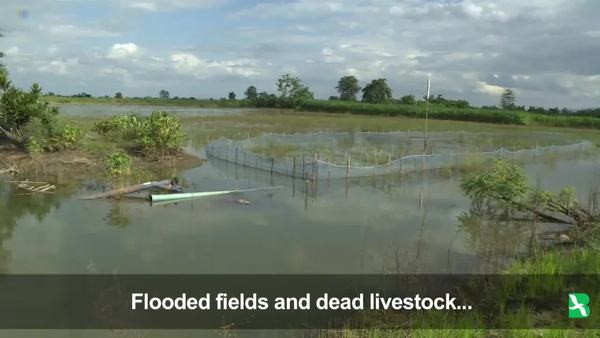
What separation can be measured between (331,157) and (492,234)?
32.7ft

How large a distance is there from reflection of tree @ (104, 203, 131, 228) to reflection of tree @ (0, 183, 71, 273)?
1.44 m

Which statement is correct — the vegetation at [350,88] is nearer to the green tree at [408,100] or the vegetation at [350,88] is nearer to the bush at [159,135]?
the green tree at [408,100]

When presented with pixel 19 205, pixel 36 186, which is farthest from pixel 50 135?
pixel 19 205

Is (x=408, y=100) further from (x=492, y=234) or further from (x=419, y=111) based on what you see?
(x=492, y=234)

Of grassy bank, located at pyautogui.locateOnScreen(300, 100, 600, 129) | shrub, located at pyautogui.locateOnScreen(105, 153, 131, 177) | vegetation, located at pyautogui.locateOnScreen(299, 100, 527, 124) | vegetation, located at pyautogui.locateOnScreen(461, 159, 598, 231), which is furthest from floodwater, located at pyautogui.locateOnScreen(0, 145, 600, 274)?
grassy bank, located at pyautogui.locateOnScreen(300, 100, 600, 129)

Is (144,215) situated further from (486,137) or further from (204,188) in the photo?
(486,137)

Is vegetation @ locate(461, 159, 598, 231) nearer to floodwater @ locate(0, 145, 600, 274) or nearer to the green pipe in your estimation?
floodwater @ locate(0, 145, 600, 274)

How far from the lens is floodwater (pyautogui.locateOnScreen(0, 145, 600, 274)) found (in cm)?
786

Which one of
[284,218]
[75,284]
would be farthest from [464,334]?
[284,218]

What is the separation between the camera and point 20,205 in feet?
38.5

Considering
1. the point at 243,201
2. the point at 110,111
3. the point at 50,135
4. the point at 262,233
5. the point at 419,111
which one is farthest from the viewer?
the point at 419,111

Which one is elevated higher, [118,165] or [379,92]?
[379,92]

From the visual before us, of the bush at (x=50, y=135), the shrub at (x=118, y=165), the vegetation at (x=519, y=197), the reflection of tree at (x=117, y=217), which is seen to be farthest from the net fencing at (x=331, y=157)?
the bush at (x=50, y=135)

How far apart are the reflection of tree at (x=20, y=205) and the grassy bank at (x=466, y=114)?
141 ft
